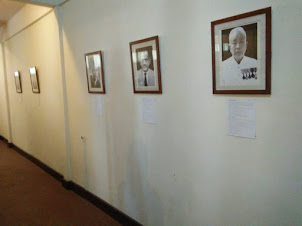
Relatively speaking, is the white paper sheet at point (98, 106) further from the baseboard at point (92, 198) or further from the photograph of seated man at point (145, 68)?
the baseboard at point (92, 198)

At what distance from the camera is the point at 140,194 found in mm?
2156

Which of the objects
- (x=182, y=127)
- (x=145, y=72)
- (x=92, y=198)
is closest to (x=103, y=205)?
(x=92, y=198)

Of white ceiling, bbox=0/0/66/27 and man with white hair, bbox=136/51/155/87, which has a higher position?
white ceiling, bbox=0/0/66/27

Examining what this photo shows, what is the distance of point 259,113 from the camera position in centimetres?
129

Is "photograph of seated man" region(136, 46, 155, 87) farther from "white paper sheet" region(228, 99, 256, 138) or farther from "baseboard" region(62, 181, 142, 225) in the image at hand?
"baseboard" region(62, 181, 142, 225)

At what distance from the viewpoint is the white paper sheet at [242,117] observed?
132cm

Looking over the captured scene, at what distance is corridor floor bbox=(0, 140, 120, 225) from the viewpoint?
255cm

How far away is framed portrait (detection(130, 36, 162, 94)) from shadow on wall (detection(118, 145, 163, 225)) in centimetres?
57

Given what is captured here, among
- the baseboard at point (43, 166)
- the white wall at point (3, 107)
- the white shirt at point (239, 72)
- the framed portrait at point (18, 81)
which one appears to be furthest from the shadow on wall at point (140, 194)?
the white wall at point (3, 107)

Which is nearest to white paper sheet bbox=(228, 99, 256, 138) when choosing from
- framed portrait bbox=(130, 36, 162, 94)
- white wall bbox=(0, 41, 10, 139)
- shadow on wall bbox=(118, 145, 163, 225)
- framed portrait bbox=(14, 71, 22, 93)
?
framed portrait bbox=(130, 36, 162, 94)

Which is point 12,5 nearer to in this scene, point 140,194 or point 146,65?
point 146,65

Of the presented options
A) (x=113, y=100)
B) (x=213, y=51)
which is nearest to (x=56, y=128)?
(x=113, y=100)

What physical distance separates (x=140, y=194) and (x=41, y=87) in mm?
2530

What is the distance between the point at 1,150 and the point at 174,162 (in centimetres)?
513
